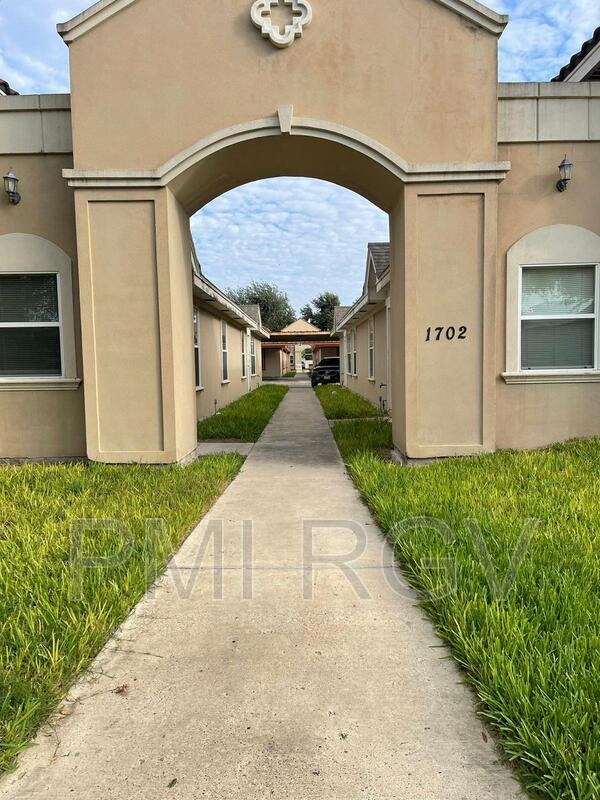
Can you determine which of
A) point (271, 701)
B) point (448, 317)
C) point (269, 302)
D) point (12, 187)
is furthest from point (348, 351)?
point (269, 302)

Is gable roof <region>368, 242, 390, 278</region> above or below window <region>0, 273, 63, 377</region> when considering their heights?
above

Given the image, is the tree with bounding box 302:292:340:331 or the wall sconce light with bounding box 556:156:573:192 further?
the tree with bounding box 302:292:340:331

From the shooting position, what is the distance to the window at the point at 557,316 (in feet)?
22.8

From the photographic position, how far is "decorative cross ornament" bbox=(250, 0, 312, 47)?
607 cm

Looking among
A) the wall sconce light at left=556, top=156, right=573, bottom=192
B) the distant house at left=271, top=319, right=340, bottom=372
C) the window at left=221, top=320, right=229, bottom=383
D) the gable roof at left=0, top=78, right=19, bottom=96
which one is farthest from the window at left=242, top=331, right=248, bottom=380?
the wall sconce light at left=556, top=156, right=573, bottom=192

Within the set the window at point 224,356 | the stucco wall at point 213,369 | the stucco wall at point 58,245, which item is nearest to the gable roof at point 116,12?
the stucco wall at point 58,245

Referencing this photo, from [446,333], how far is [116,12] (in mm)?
5805

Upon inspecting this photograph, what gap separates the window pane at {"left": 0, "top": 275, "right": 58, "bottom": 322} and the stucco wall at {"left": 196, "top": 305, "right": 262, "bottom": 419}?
4593mm

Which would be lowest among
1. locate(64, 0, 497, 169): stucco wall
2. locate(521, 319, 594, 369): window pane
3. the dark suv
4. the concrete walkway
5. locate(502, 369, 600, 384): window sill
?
the concrete walkway

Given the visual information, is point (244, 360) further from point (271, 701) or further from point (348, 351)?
point (271, 701)

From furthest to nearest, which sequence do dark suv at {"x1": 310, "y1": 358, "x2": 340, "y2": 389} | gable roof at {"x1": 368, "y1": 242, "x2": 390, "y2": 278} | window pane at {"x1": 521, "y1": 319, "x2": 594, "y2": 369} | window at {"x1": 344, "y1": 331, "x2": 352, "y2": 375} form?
dark suv at {"x1": 310, "y1": 358, "x2": 340, "y2": 389}
window at {"x1": 344, "y1": 331, "x2": 352, "y2": 375}
gable roof at {"x1": 368, "y1": 242, "x2": 390, "y2": 278}
window pane at {"x1": 521, "y1": 319, "x2": 594, "y2": 369}

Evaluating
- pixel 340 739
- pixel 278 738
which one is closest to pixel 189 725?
pixel 278 738

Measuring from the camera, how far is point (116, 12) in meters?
6.09

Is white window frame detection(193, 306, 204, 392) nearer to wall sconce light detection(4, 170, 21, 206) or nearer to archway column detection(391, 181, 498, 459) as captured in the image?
wall sconce light detection(4, 170, 21, 206)
